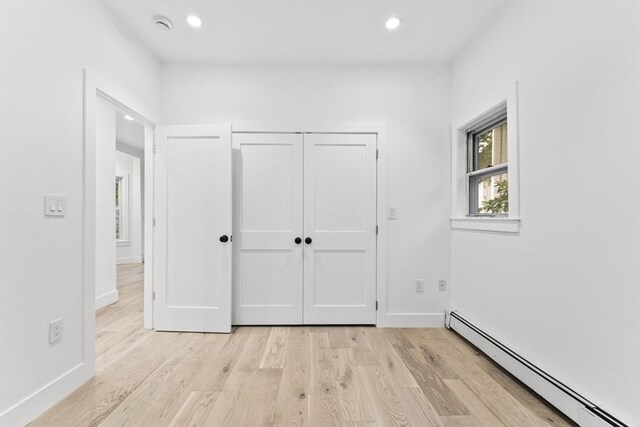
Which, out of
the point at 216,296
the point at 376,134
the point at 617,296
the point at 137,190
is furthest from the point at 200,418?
the point at 137,190

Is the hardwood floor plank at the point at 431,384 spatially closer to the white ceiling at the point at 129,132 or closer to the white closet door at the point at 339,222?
the white closet door at the point at 339,222

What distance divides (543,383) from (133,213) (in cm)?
782

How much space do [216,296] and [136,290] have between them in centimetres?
238

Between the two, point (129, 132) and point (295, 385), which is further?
point (129, 132)

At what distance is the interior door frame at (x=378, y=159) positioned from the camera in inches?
118

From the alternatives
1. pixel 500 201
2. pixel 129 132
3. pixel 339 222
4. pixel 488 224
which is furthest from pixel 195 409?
pixel 129 132

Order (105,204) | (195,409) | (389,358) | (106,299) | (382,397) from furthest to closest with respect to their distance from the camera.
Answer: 1. (105,204)
2. (106,299)
3. (389,358)
4. (382,397)
5. (195,409)

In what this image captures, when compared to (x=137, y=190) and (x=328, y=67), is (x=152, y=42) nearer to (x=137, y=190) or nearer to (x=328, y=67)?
(x=328, y=67)

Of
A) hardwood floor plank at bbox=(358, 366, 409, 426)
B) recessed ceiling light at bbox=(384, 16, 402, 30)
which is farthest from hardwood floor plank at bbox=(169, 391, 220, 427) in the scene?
recessed ceiling light at bbox=(384, 16, 402, 30)

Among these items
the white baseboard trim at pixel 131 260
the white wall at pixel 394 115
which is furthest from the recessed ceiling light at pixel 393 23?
the white baseboard trim at pixel 131 260

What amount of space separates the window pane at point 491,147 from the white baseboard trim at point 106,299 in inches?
173

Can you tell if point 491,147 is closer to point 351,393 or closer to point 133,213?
point 351,393

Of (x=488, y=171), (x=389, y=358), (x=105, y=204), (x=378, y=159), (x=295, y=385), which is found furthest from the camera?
(x=105, y=204)

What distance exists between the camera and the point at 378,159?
300cm
